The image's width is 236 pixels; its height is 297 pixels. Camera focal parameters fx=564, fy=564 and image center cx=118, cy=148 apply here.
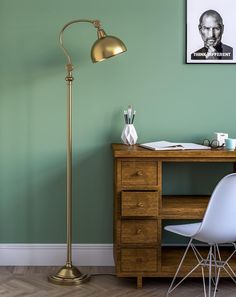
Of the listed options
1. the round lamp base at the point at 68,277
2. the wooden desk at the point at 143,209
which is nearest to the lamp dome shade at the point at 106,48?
the wooden desk at the point at 143,209

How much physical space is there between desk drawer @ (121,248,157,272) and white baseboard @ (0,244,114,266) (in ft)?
1.64

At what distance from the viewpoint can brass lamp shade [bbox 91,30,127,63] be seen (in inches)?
132

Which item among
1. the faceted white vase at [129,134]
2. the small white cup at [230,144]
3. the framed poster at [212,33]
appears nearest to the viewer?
the small white cup at [230,144]

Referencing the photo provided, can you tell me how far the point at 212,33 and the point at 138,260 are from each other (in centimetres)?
159

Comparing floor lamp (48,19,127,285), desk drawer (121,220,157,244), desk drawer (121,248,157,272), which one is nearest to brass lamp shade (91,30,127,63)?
floor lamp (48,19,127,285)

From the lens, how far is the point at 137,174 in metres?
3.39

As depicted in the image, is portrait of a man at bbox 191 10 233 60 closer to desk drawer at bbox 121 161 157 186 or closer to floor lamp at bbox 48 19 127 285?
floor lamp at bbox 48 19 127 285

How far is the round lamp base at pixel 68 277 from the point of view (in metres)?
3.52

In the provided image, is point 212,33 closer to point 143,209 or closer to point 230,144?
point 230,144

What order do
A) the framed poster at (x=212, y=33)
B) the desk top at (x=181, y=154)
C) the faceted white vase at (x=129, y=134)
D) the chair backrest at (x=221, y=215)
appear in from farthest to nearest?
the framed poster at (x=212, y=33)
the faceted white vase at (x=129, y=134)
the desk top at (x=181, y=154)
the chair backrest at (x=221, y=215)

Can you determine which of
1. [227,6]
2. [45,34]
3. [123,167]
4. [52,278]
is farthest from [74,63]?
[52,278]

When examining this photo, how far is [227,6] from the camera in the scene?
3803mm

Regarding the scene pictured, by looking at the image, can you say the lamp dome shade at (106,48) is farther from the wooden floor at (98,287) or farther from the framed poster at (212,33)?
the wooden floor at (98,287)

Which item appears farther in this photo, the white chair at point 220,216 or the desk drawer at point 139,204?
the desk drawer at point 139,204
